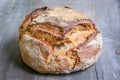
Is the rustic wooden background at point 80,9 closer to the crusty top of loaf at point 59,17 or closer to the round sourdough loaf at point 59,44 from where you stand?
the round sourdough loaf at point 59,44

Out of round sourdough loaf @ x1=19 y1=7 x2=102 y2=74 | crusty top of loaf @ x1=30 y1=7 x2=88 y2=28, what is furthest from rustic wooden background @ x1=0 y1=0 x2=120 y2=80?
crusty top of loaf @ x1=30 y1=7 x2=88 y2=28

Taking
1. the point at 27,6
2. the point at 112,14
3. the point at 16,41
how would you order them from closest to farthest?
the point at 16,41, the point at 112,14, the point at 27,6

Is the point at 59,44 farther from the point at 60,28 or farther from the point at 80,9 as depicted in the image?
the point at 80,9

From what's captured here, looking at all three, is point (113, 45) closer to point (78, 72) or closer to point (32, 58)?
point (78, 72)

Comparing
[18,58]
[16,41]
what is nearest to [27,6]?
[16,41]

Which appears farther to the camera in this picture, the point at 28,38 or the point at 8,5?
the point at 8,5

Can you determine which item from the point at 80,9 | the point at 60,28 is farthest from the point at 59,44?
the point at 80,9

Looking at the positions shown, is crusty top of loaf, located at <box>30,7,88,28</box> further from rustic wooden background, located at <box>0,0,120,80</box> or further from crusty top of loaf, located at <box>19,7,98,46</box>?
rustic wooden background, located at <box>0,0,120,80</box>
